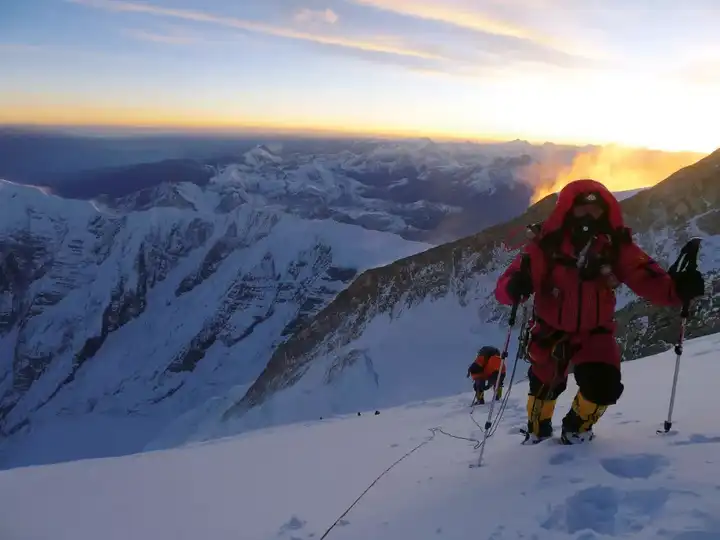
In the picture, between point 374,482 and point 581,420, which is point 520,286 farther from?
point 374,482

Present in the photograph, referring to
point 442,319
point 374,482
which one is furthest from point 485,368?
point 442,319

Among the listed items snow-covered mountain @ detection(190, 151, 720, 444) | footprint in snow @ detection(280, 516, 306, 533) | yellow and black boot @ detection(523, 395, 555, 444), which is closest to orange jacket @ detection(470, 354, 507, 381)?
yellow and black boot @ detection(523, 395, 555, 444)

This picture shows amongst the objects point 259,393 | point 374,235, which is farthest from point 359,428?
point 374,235

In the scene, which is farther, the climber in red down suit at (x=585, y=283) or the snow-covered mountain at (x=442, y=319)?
the snow-covered mountain at (x=442, y=319)

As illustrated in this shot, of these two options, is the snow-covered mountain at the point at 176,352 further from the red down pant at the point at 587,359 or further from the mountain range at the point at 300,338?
the red down pant at the point at 587,359

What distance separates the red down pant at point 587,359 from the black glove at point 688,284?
0.67 metres

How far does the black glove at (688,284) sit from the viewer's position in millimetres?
4949

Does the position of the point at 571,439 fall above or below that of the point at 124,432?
above

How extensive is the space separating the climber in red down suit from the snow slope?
1.75 feet

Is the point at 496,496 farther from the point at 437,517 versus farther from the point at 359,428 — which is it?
the point at 359,428

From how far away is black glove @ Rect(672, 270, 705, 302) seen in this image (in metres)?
4.95

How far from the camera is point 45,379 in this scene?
185 meters

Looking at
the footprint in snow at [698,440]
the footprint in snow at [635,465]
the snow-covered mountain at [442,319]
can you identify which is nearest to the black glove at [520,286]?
the footprint in snow at [635,465]

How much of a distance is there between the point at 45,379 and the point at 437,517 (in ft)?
673
